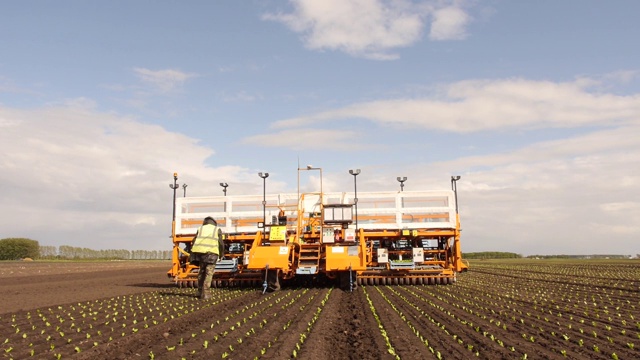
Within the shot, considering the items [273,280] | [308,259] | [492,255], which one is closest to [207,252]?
[273,280]

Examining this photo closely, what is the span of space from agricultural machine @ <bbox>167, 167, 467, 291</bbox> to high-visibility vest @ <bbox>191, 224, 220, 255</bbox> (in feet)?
9.33

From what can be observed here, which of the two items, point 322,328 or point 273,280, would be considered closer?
point 322,328

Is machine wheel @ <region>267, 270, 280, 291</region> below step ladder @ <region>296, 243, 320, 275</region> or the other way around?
below

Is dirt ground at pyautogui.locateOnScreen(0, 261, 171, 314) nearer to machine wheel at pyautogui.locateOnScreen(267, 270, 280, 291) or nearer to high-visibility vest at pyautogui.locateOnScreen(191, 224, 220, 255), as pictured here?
high-visibility vest at pyautogui.locateOnScreen(191, 224, 220, 255)

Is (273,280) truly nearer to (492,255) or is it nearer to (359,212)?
(359,212)

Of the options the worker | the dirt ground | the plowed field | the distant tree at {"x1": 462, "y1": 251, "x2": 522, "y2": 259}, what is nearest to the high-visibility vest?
the worker

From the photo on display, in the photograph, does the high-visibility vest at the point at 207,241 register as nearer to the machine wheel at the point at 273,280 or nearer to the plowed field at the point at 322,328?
the plowed field at the point at 322,328

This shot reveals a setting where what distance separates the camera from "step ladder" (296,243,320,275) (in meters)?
15.2

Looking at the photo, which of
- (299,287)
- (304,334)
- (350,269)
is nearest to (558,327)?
(304,334)

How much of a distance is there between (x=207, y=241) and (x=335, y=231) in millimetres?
4984

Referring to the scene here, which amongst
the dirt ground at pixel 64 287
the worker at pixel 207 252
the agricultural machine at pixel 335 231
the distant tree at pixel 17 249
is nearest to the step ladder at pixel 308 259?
the agricultural machine at pixel 335 231

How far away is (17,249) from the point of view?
3359 inches

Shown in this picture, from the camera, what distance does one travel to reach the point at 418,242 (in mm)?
18266

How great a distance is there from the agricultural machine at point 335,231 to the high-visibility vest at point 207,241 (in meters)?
2.84
